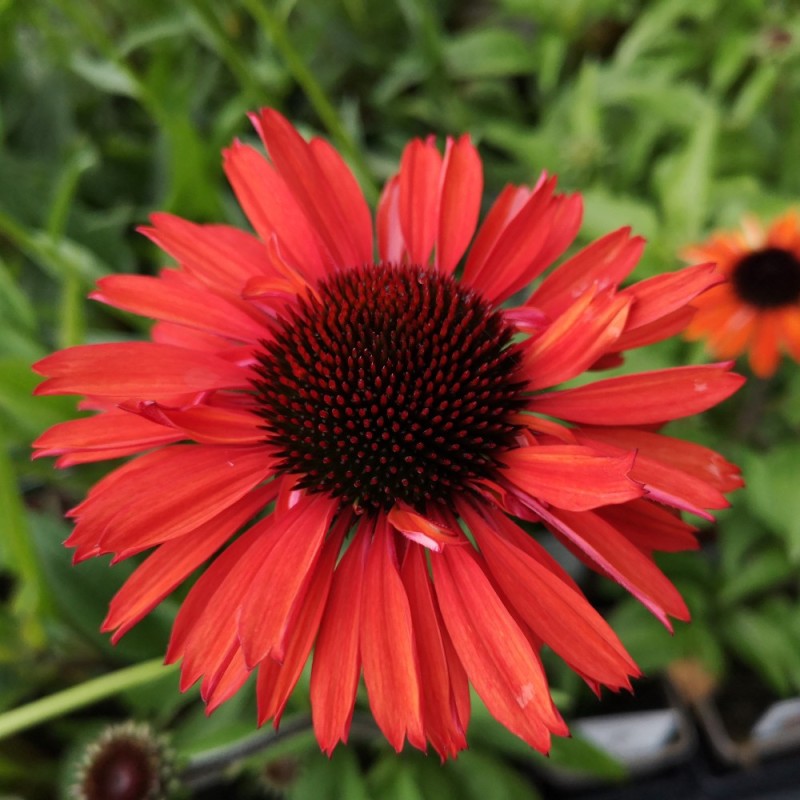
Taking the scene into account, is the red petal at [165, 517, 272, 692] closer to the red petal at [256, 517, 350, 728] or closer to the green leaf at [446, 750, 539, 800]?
the red petal at [256, 517, 350, 728]

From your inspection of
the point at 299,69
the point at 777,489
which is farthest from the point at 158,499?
the point at 777,489

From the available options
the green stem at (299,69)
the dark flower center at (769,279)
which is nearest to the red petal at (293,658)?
the green stem at (299,69)

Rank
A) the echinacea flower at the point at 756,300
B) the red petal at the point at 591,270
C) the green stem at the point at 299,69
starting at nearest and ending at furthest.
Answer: the red petal at the point at 591,270, the green stem at the point at 299,69, the echinacea flower at the point at 756,300

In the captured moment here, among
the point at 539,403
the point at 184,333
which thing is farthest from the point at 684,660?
the point at 184,333

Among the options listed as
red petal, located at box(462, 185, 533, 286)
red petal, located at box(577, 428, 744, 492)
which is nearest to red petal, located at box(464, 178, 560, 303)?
red petal, located at box(462, 185, 533, 286)

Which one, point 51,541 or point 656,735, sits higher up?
point 51,541

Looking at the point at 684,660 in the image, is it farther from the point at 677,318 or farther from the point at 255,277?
the point at 255,277

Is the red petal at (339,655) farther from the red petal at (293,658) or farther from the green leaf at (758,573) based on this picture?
the green leaf at (758,573)
